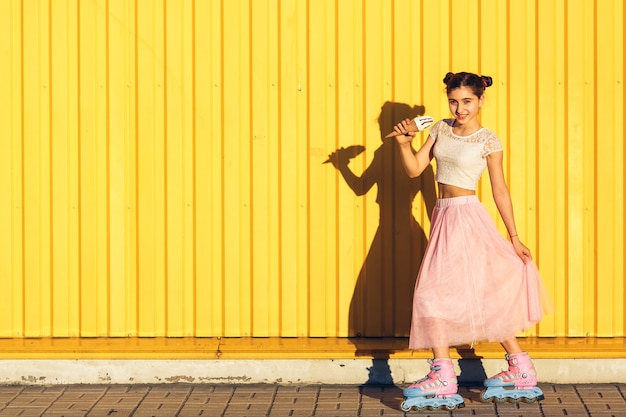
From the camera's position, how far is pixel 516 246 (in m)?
8.77

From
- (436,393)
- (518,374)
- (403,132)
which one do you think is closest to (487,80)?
(403,132)

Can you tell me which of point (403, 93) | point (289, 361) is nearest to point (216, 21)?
point (403, 93)

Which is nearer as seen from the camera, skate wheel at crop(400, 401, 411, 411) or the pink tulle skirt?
skate wheel at crop(400, 401, 411, 411)

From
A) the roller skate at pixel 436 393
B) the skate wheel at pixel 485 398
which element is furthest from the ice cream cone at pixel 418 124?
the skate wheel at pixel 485 398

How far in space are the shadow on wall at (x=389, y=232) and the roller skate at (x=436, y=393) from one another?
41.0 inches

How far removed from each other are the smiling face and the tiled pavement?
160 centimetres

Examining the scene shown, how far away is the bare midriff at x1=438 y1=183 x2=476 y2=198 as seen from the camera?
8.84 metres

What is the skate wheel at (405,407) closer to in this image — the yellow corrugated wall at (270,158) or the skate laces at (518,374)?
the skate laces at (518,374)

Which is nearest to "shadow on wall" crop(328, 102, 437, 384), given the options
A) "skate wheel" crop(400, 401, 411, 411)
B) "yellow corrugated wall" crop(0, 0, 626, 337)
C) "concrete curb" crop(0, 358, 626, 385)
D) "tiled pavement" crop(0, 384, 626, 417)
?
"yellow corrugated wall" crop(0, 0, 626, 337)

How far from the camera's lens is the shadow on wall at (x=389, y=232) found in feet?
31.5

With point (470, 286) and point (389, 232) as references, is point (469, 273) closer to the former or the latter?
point (470, 286)

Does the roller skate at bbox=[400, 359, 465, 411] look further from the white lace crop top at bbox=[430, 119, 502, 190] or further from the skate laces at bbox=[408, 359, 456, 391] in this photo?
the white lace crop top at bbox=[430, 119, 502, 190]

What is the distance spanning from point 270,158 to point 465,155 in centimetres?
140

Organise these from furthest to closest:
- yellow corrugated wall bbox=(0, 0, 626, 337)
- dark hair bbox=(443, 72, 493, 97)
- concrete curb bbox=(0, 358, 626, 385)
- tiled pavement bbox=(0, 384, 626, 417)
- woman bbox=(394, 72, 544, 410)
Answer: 1. yellow corrugated wall bbox=(0, 0, 626, 337)
2. concrete curb bbox=(0, 358, 626, 385)
3. dark hair bbox=(443, 72, 493, 97)
4. woman bbox=(394, 72, 544, 410)
5. tiled pavement bbox=(0, 384, 626, 417)
